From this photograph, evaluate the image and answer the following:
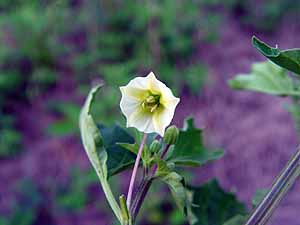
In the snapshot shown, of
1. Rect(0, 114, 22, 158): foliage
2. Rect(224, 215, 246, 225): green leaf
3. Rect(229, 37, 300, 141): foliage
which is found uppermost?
Rect(229, 37, 300, 141): foliage

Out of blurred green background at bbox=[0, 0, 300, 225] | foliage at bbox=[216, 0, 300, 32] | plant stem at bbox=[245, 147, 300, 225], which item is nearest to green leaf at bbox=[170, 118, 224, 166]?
plant stem at bbox=[245, 147, 300, 225]

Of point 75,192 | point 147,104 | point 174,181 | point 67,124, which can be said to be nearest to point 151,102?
point 147,104

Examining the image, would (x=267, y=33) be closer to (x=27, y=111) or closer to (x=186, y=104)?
(x=186, y=104)

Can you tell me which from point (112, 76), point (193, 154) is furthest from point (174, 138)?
point (112, 76)

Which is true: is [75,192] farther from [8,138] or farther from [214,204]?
[214,204]

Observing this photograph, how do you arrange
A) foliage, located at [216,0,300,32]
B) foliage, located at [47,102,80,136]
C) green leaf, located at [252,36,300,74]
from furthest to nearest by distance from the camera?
foliage, located at [216,0,300,32] → foliage, located at [47,102,80,136] → green leaf, located at [252,36,300,74]

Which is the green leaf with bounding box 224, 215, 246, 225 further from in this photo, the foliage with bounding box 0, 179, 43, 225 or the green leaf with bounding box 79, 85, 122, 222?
the foliage with bounding box 0, 179, 43, 225
